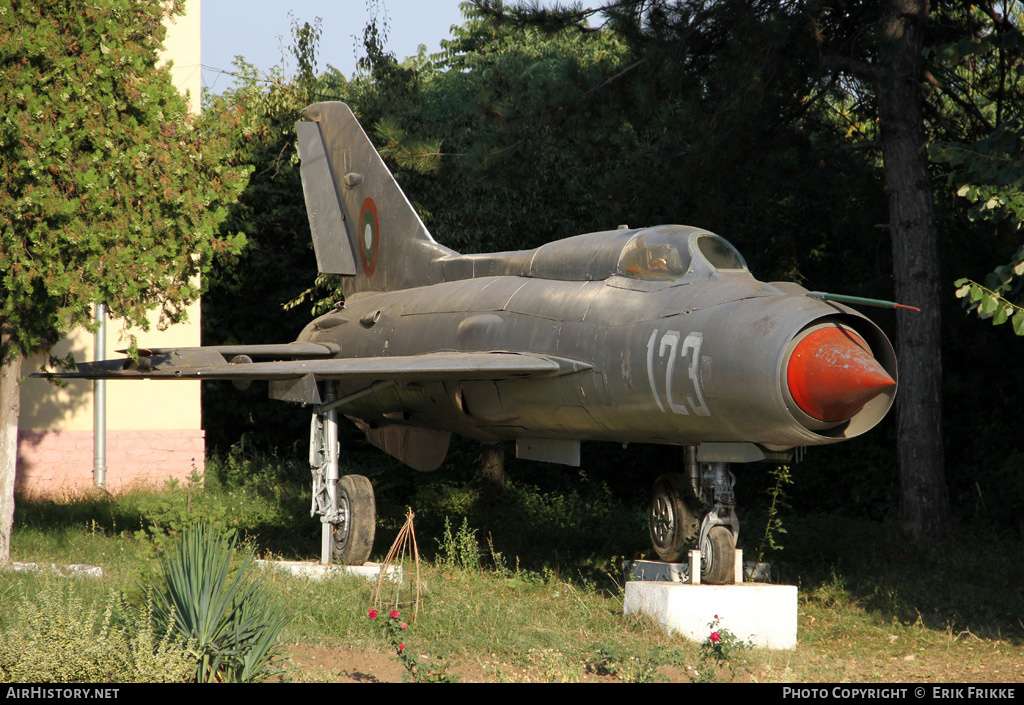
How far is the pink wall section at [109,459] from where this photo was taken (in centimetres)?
1548

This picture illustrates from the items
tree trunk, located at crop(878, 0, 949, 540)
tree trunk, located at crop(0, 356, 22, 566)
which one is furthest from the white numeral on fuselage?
tree trunk, located at crop(0, 356, 22, 566)

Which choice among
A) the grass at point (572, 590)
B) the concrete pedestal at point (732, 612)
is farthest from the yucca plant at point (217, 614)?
the concrete pedestal at point (732, 612)

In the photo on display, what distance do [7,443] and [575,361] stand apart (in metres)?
6.31

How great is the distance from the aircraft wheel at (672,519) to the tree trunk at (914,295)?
3.53 metres

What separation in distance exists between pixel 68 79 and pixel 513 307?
4.90 metres

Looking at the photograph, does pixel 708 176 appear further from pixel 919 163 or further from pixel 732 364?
pixel 732 364

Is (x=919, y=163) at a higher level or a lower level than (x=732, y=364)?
higher

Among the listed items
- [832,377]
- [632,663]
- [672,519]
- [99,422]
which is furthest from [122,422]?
[832,377]

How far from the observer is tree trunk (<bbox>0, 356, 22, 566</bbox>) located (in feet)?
33.6

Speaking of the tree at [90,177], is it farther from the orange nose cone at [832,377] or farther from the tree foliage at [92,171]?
the orange nose cone at [832,377]

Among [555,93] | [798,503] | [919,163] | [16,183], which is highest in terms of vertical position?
[555,93]

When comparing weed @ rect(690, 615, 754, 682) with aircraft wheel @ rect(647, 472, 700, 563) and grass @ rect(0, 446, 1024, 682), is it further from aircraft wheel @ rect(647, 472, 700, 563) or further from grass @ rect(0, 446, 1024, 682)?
aircraft wheel @ rect(647, 472, 700, 563)

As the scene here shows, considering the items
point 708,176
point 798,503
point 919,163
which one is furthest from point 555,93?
point 798,503

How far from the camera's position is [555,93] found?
1269 cm
